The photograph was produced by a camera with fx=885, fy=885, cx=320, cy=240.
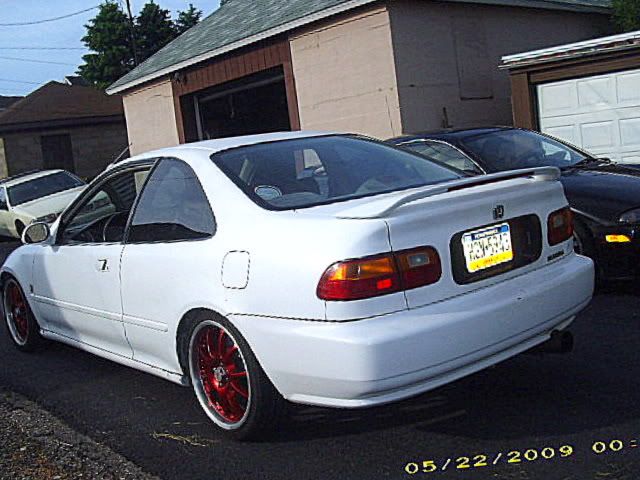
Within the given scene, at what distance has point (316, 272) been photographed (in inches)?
143

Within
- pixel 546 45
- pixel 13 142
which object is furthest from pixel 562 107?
pixel 13 142

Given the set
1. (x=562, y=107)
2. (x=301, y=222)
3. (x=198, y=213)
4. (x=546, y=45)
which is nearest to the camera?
(x=301, y=222)

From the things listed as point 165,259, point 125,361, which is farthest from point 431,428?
point 125,361

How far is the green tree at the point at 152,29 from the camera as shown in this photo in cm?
4969

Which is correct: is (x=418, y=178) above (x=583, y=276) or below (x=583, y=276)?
above

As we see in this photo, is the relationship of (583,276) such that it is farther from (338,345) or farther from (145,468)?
(145,468)

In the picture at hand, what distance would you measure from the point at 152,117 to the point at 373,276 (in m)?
18.5

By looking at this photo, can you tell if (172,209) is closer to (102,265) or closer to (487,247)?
(102,265)

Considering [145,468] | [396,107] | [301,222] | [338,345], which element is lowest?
[145,468]

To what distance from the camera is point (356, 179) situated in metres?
4.51

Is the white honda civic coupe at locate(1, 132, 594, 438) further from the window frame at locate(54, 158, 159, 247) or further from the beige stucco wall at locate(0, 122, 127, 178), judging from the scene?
Result: the beige stucco wall at locate(0, 122, 127, 178)

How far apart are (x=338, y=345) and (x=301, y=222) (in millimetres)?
611

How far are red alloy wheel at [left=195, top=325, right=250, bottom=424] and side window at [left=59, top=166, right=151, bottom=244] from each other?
3.27 ft

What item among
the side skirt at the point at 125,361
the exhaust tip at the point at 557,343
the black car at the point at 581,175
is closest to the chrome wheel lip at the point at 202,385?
the side skirt at the point at 125,361
